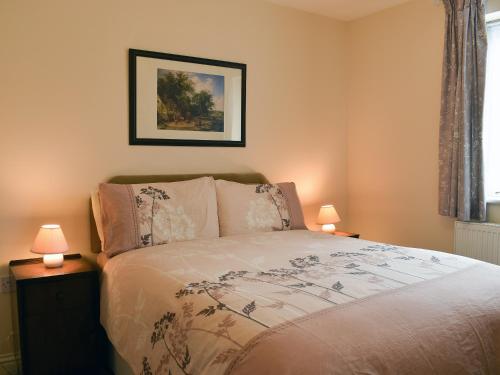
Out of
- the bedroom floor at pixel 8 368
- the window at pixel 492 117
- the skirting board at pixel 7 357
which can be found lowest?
the bedroom floor at pixel 8 368

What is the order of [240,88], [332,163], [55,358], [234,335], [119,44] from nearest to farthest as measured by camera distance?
1. [234,335]
2. [55,358]
3. [119,44]
4. [240,88]
5. [332,163]

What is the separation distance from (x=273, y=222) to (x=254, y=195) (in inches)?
Result: 9.2

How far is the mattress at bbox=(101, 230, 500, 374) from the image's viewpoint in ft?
4.16

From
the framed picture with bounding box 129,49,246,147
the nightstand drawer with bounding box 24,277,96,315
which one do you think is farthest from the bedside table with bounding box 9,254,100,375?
the framed picture with bounding box 129,49,246,147

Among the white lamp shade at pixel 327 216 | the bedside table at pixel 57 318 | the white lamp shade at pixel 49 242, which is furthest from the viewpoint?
the white lamp shade at pixel 327 216

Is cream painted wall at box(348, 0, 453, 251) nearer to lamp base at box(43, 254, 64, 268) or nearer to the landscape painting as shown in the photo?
the landscape painting

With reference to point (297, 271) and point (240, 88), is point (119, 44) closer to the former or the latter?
point (240, 88)

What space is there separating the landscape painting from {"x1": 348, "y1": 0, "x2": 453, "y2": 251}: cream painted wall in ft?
4.79

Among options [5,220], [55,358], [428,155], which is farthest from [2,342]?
[428,155]

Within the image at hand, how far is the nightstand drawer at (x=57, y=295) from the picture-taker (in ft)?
7.36

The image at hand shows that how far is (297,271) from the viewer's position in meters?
2.01

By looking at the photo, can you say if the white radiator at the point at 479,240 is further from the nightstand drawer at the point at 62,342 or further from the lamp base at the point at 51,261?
the lamp base at the point at 51,261

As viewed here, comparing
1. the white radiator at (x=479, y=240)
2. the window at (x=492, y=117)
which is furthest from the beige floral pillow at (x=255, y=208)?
the window at (x=492, y=117)

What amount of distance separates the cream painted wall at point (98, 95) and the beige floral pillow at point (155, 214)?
335 mm
